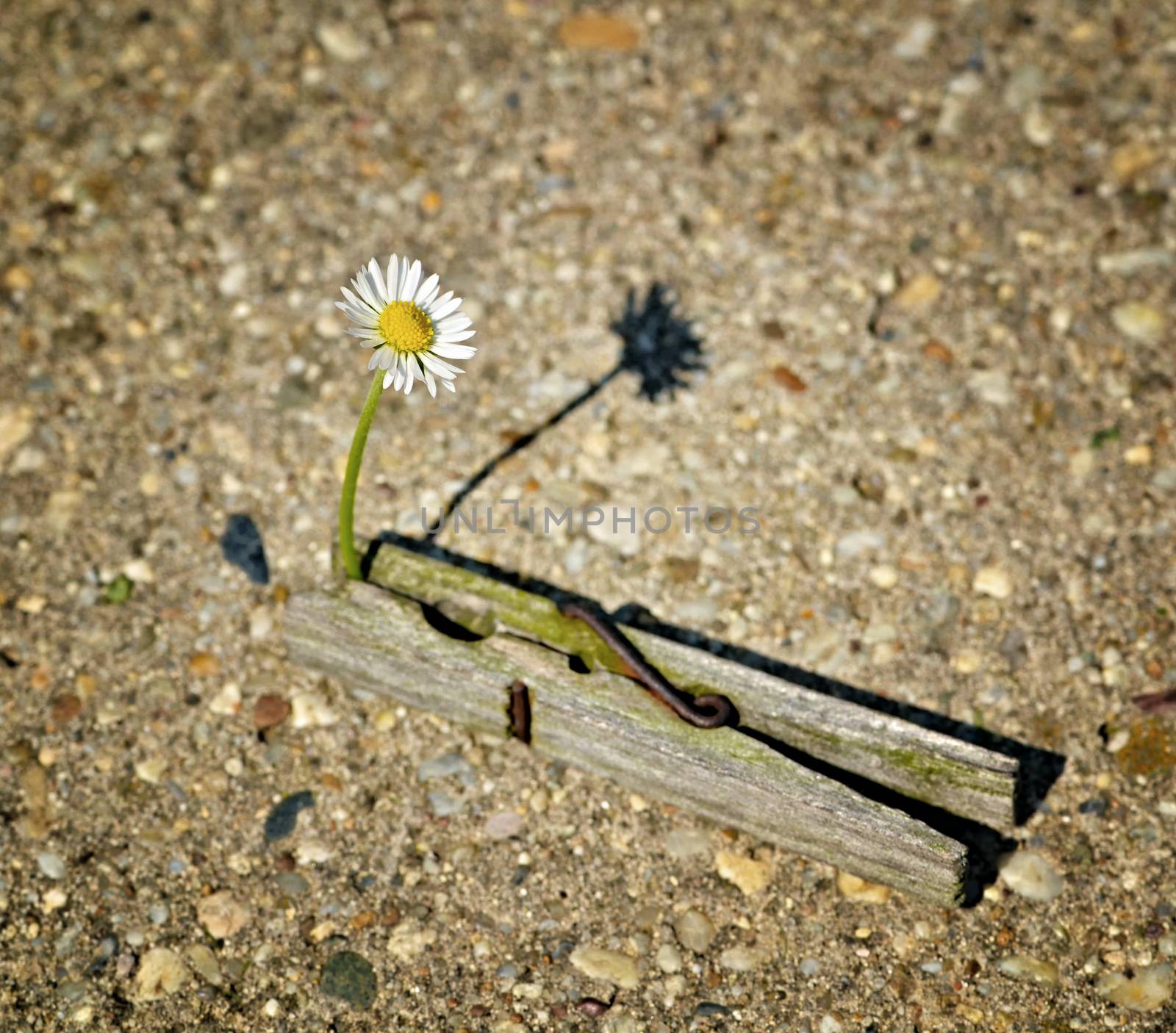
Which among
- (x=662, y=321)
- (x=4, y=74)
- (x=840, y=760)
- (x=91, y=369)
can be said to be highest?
(x=4, y=74)

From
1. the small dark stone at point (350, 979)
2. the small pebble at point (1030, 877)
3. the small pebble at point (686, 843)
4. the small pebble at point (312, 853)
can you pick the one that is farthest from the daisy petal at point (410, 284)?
the small pebble at point (1030, 877)

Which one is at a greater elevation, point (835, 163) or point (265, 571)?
point (835, 163)

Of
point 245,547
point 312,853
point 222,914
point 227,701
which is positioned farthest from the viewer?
point 245,547

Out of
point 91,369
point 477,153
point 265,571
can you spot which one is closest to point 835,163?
point 477,153

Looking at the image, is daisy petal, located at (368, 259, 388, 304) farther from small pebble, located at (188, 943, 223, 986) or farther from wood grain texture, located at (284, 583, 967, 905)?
small pebble, located at (188, 943, 223, 986)

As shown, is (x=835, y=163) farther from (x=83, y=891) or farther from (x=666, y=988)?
(x=83, y=891)

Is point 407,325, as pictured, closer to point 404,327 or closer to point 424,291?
point 404,327

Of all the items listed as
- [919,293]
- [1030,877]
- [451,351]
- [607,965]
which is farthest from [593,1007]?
[919,293]
